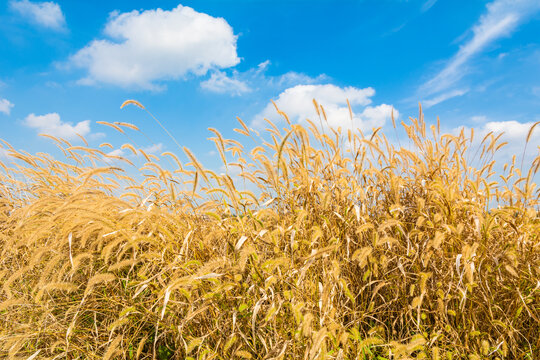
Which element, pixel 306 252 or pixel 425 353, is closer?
pixel 425 353

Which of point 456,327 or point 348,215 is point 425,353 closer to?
point 456,327

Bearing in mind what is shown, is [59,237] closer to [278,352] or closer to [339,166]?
[278,352]

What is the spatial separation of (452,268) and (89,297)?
92.8 inches

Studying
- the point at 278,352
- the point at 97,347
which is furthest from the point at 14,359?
the point at 278,352

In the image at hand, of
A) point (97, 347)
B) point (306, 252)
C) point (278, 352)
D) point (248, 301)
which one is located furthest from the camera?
point (306, 252)

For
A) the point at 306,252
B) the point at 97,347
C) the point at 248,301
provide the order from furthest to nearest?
the point at 306,252 → the point at 97,347 → the point at 248,301

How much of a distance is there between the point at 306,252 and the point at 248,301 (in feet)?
1.77

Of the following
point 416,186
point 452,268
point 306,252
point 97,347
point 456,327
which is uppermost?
point 416,186

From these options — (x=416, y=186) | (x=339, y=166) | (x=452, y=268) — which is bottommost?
(x=452, y=268)

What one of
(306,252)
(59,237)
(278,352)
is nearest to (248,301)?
(278,352)

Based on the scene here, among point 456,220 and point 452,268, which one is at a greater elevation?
point 456,220

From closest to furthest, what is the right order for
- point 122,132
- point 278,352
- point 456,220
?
point 278,352 < point 456,220 < point 122,132

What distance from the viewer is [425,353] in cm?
205

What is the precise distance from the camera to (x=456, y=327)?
93.3 inches
